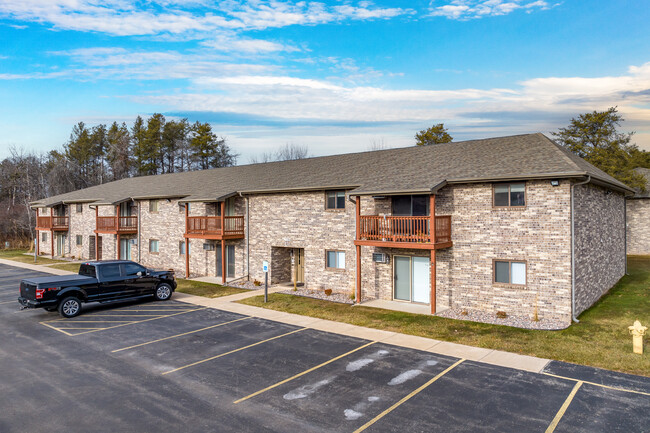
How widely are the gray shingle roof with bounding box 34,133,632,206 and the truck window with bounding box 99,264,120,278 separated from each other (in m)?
6.59

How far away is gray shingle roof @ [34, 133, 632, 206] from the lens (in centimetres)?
1539

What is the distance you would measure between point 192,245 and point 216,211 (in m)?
3.11

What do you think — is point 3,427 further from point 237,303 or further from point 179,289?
→ point 179,289

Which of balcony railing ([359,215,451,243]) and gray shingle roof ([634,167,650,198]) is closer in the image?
balcony railing ([359,215,451,243])

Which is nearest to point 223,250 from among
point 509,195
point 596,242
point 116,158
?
point 509,195

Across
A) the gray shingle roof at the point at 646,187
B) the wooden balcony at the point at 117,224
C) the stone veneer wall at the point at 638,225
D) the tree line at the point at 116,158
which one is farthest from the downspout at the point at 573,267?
the tree line at the point at 116,158

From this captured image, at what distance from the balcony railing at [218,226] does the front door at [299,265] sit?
3.26 metres

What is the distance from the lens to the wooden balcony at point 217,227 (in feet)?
75.3

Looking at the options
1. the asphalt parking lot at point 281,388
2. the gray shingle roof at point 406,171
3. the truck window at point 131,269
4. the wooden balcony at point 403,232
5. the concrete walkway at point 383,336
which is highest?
the gray shingle roof at point 406,171

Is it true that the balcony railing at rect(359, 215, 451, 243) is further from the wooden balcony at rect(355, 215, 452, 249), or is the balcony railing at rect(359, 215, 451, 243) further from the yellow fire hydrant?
the yellow fire hydrant

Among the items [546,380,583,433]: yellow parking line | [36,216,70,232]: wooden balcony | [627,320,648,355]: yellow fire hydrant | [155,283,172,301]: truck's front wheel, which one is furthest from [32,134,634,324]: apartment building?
[36,216,70,232]: wooden balcony

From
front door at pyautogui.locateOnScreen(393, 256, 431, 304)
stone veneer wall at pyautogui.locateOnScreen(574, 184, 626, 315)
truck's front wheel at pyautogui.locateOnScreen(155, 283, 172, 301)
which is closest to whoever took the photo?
stone veneer wall at pyautogui.locateOnScreen(574, 184, 626, 315)

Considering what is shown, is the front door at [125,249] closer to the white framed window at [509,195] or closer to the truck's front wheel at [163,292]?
the truck's front wheel at [163,292]

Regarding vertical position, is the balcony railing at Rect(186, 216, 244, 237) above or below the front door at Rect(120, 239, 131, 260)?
above
